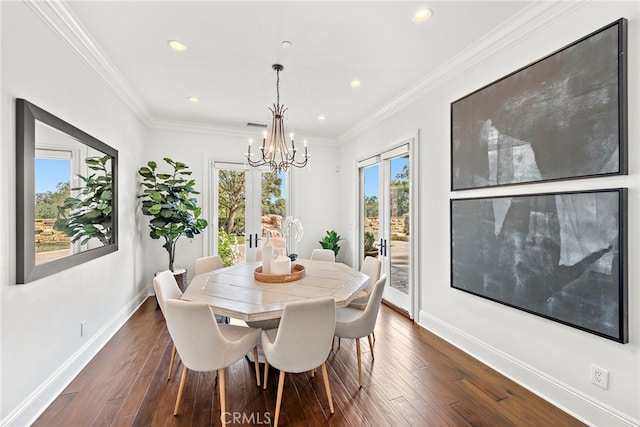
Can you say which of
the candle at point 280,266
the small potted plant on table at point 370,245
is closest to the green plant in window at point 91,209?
the candle at point 280,266

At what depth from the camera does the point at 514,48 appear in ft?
7.25

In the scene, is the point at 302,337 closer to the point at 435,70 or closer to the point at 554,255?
the point at 554,255

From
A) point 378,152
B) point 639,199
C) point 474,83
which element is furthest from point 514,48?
point 378,152

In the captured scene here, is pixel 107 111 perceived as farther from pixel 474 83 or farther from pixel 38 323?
pixel 474 83

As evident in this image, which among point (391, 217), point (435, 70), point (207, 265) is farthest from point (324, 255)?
point (435, 70)

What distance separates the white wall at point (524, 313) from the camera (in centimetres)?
157

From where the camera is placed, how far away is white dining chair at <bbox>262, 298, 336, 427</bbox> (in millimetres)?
1594

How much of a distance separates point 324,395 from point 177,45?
314 centimetres

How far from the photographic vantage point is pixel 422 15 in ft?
6.74

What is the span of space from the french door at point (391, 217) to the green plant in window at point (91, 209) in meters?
3.38

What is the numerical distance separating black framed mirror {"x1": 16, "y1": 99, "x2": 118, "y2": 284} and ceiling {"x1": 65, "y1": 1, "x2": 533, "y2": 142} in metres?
0.90

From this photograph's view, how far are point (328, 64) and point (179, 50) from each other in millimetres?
1393

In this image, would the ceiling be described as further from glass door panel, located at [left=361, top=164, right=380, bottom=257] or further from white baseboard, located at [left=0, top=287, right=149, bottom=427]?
white baseboard, located at [left=0, top=287, right=149, bottom=427]

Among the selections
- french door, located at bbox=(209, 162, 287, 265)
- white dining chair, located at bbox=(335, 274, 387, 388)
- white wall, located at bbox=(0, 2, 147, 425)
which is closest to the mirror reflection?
white wall, located at bbox=(0, 2, 147, 425)
